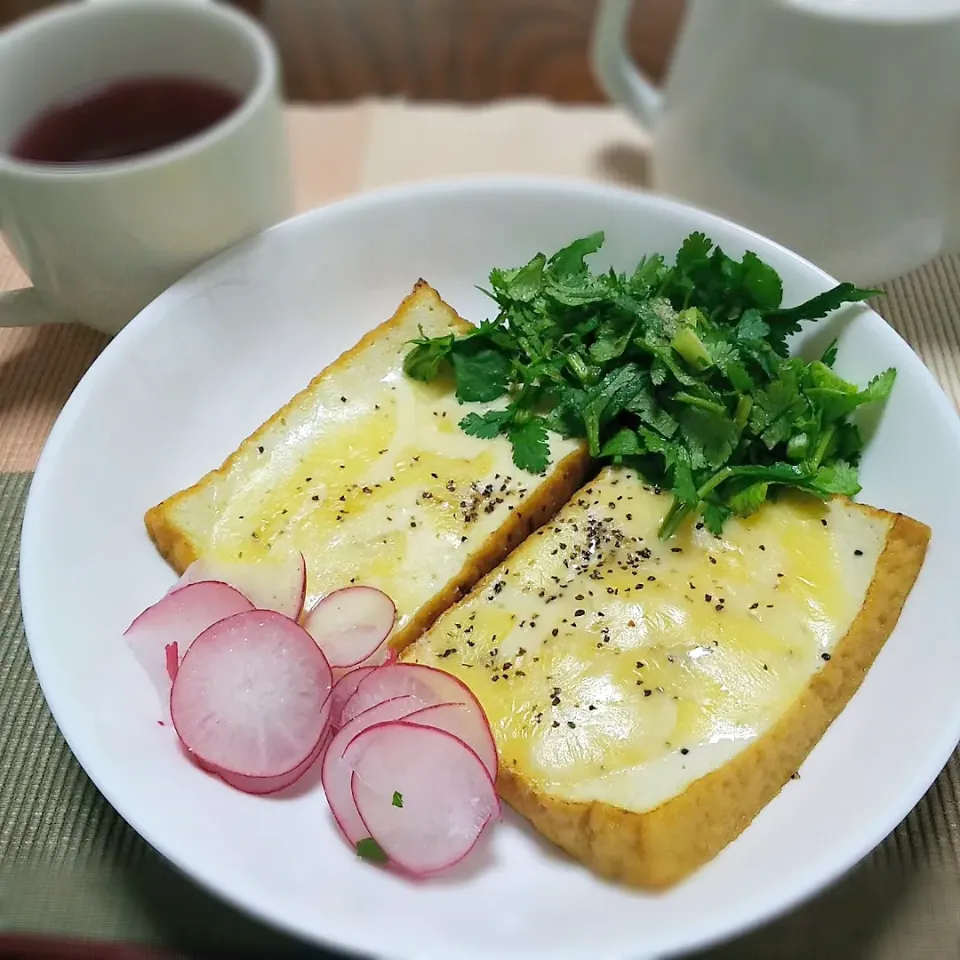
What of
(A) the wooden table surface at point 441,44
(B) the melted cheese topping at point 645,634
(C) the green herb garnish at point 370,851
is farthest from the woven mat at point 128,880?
(A) the wooden table surface at point 441,44

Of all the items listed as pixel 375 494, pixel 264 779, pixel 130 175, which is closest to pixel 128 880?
pixel 264 779

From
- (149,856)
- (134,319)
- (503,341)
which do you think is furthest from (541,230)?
(149,856)

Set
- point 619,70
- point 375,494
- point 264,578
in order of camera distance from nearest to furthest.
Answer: point 264,578, point 375,494, point 619,70

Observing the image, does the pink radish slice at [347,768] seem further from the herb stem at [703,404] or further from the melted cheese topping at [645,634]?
the herb stem at [703,404]

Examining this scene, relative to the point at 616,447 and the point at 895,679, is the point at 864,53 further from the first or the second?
the point at 895,679

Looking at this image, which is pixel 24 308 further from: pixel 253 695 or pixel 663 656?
pixel 663 656

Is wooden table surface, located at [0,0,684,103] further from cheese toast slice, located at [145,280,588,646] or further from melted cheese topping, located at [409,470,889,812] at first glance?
melted cheese topping, located at [409,470,889,812]

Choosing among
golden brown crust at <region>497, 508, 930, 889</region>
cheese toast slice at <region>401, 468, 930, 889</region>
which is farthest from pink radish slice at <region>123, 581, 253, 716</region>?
golden brown crust at <region>497, 508, 930, 889</region>
